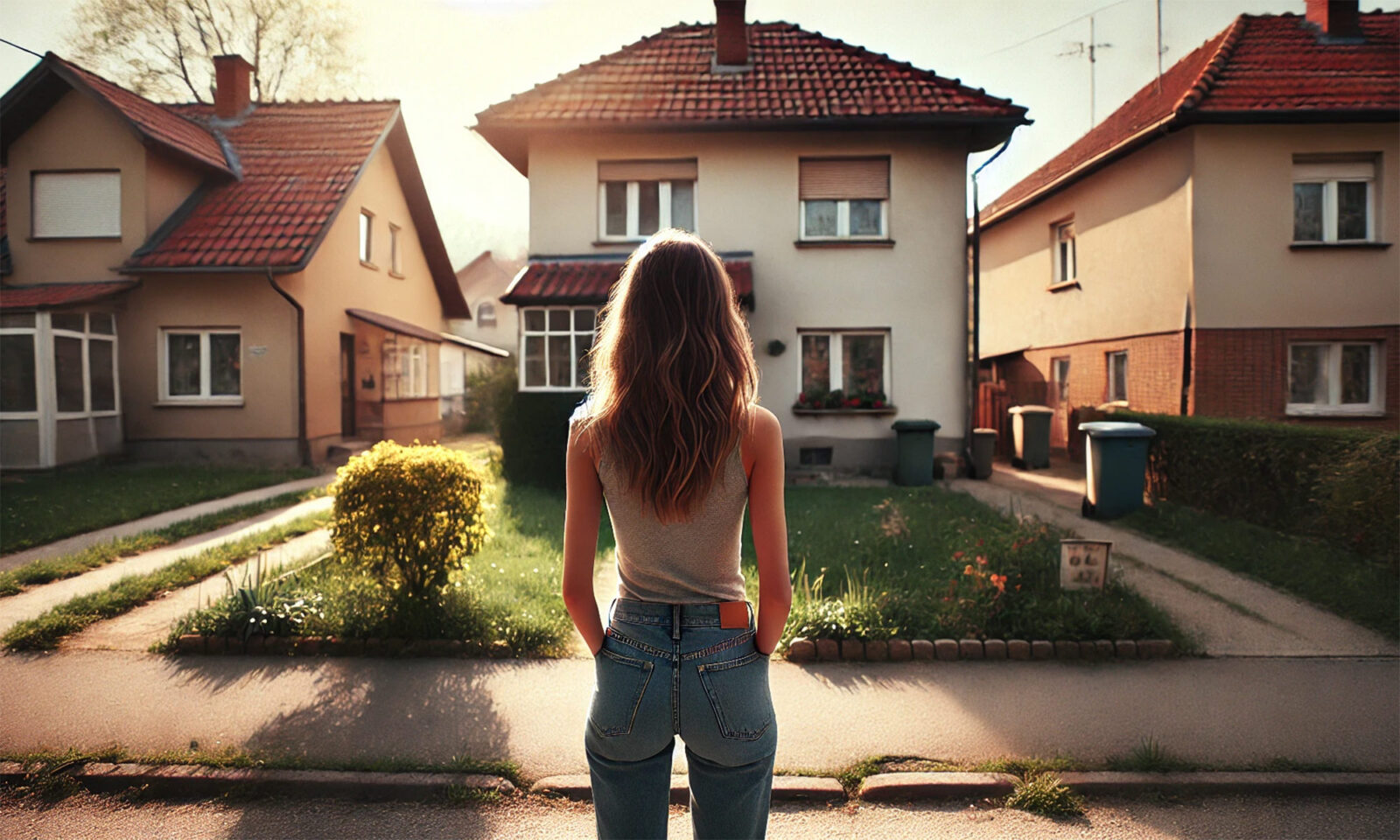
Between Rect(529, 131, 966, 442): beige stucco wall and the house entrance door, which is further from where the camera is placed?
the house entrance door

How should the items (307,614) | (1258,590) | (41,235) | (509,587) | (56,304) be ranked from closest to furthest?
(307,614), (509,587), (1258,590), (56,304), (41,235)

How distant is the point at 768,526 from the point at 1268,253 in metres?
16.3

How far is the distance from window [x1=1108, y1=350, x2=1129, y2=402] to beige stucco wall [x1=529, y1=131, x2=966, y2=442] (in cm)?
469

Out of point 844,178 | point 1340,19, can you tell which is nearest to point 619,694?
point 844,178

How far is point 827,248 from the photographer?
48.8 feet

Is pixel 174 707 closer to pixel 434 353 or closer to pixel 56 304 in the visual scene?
pixel 56 304

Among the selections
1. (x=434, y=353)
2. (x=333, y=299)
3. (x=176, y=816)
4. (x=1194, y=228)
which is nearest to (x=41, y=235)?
(x=333, y=299)

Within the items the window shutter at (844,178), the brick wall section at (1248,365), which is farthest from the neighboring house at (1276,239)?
the window shutter at (844,178)

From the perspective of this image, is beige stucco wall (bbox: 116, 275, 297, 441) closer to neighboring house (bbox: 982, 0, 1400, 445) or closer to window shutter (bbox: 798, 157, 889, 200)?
window shutter (bbox: 798, 157, 889, 200)

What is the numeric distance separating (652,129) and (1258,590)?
11903mm

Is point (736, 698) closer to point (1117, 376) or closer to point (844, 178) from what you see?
point (844, 178)

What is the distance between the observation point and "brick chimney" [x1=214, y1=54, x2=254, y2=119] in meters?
19.6

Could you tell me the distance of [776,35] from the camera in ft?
56.7

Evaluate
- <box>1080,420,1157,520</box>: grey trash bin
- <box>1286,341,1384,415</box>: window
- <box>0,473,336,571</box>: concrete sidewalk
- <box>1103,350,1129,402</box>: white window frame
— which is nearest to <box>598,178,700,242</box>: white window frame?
<box>0,473,336,571</box>: concrete sidewalk
